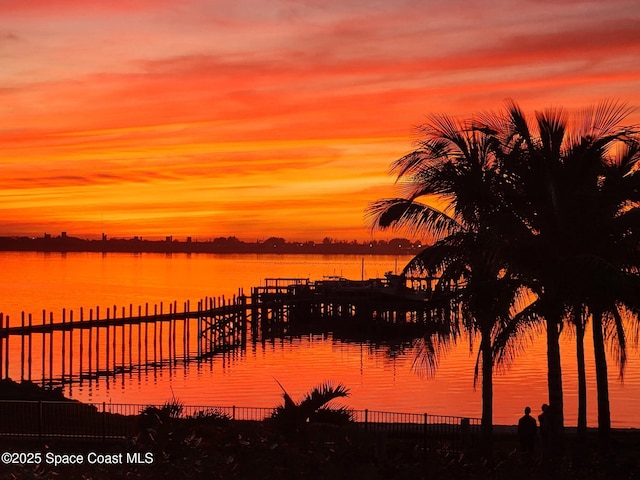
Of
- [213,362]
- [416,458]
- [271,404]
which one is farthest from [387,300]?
[416,458]

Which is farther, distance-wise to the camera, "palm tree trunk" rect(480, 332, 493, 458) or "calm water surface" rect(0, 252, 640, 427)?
"calm water surface" rect(0, 252, 640, 427)

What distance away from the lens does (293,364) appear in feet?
290

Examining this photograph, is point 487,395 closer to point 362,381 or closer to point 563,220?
point 563,220

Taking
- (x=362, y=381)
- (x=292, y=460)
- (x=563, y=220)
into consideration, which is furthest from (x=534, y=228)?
(x=362, y=381)

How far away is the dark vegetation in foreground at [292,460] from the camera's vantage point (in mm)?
12867

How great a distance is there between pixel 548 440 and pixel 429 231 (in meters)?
6.56

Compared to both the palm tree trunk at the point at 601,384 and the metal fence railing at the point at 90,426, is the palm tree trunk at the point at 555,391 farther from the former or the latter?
the palm tree trunk at the point at 601,384

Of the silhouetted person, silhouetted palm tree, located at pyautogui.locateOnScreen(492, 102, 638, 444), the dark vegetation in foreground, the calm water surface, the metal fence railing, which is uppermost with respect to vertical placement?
silhouetted palm tree, located at pyautogui.locateOnScreen(492, 102, 638, 444)

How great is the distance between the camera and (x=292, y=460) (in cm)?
1341

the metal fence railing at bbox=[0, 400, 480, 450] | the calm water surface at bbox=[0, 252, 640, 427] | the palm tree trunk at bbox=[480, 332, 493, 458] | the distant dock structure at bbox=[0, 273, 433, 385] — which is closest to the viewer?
the metal fence railing at bbox=[0, 400, 480, 450]

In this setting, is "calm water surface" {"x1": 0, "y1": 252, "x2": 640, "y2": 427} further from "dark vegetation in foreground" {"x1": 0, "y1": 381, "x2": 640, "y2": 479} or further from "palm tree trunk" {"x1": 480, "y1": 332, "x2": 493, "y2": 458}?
"dark vegetation in foreground" {"x1": 0, "y1": 381, "x2": 640, "y2": 479}

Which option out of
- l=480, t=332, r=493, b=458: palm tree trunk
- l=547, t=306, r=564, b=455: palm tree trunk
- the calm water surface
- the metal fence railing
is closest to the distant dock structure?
the calm water surface

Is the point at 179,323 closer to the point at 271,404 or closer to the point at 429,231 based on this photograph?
the point at 271,404

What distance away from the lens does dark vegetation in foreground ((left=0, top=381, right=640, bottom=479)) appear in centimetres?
1287
